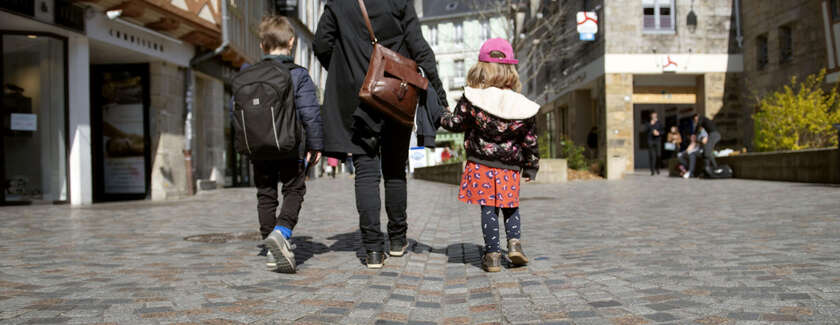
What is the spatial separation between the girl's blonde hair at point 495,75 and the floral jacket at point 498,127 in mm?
45

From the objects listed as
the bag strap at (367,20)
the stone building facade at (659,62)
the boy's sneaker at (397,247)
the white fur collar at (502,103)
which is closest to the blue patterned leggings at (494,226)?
the white fur collar at (502,103)

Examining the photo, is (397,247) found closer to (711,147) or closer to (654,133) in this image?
(711,147)

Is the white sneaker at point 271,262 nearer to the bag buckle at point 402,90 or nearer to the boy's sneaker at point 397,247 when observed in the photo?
the boy's sneaker at point 397,247

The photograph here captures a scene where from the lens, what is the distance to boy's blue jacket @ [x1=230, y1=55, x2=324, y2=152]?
430 cm

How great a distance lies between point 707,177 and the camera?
1705 centimetres

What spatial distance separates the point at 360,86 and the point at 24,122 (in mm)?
9785

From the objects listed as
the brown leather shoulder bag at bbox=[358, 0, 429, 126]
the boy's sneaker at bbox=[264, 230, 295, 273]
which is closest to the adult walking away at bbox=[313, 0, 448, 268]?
the brown leather shoulder bag at bbox=[358, 0, 429, 126]

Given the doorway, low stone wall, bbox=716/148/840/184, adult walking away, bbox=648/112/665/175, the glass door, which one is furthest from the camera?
the doorway

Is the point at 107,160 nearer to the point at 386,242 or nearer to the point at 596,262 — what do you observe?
the point at 386,242

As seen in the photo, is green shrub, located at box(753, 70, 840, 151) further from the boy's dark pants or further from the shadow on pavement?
the boy's dark pants

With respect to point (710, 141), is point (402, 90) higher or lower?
higher

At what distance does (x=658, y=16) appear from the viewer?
78.7ft

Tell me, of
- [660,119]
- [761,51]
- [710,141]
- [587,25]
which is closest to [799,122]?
[710,141]

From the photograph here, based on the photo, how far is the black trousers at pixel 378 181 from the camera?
4227 millimetres
